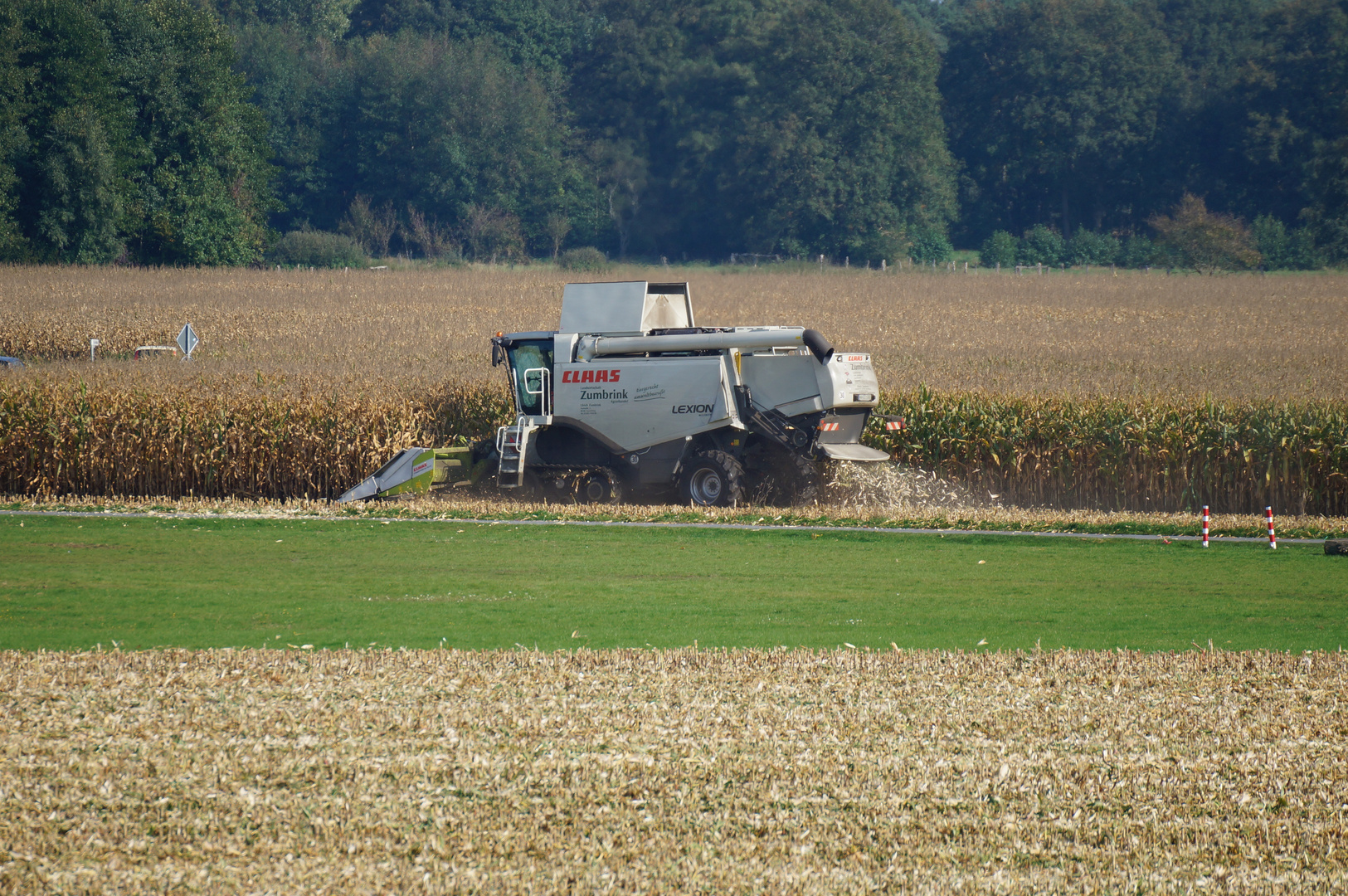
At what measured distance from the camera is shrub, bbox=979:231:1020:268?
79.5 meters

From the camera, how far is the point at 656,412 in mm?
19875

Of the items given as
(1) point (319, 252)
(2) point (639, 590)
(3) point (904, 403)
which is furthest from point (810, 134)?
(2) point (639, 590)

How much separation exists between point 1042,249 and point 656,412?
65.8m

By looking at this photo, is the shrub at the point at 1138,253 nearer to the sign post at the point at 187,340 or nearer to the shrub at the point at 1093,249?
the shrub at the point at 1093,249

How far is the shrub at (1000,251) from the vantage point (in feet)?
261

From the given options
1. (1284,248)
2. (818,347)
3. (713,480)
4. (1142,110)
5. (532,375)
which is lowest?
(713,480)

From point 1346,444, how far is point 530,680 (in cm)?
1403

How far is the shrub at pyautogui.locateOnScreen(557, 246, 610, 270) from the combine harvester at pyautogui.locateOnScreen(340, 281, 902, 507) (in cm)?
4522

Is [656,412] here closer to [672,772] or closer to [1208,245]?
[672,772]

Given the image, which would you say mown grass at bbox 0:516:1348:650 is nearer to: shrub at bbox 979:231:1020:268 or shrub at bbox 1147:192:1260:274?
shrub at bbox 1147:192:1260:274

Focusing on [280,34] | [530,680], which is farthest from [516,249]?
[530,680]

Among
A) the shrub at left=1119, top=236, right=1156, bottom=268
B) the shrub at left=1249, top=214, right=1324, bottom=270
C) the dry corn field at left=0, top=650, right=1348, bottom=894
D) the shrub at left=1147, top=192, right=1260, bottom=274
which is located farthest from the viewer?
the shrub at left=1119, top=236, right=1156, bottom=268

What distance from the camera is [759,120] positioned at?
83.9 m

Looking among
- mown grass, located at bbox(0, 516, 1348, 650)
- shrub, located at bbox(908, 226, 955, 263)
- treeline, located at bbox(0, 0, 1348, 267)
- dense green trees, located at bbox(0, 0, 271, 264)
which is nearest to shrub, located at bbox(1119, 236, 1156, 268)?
treeline, located at bbox(0, 0, 1348, 267)
